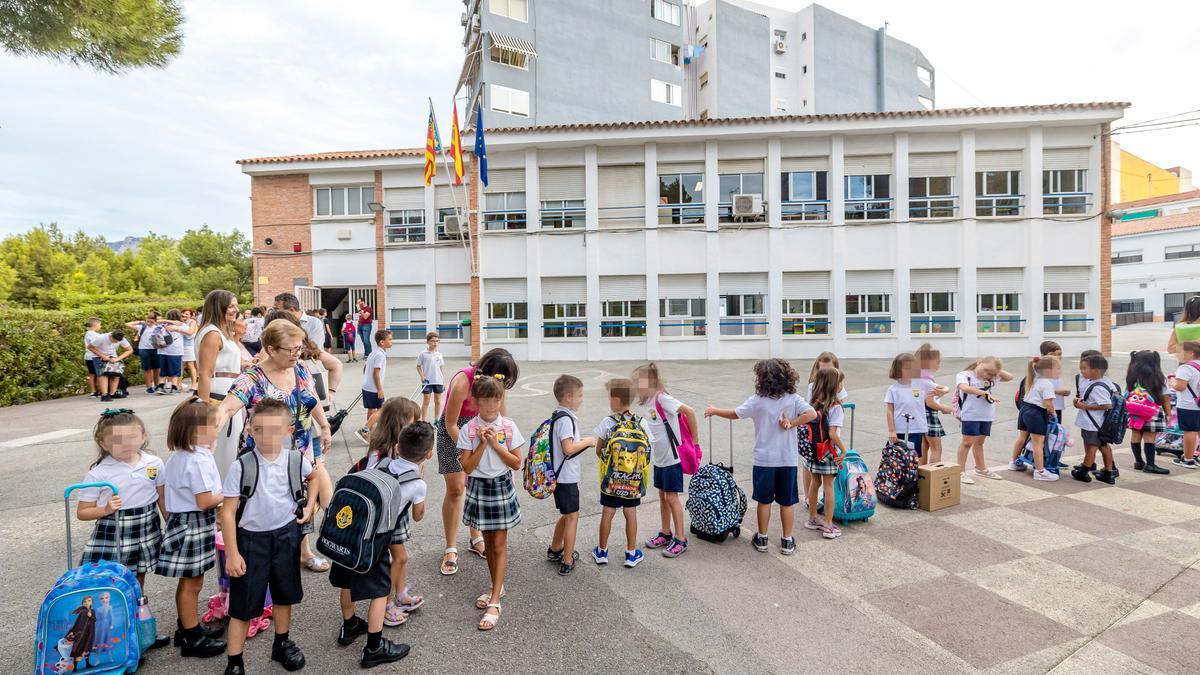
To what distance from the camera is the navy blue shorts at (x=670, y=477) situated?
4.34 meters

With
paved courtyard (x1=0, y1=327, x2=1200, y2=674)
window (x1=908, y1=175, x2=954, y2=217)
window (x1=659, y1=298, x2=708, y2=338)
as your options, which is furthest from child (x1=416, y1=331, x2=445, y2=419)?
window (x1=908, y1=175, x2=954, y2=217)

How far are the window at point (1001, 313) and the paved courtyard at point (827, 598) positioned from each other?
1426 centimetres

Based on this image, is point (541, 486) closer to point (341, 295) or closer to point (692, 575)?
point (692, 575)

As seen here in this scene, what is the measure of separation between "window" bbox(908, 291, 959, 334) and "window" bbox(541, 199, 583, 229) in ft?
37.2

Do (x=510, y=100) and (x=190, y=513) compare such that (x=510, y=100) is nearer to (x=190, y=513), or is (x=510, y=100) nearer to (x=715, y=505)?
(x=715, y=505)

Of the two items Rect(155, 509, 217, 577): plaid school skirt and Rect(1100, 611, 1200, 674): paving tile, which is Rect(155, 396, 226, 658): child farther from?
Rect(1100, 611, 1200, 674): paving tile

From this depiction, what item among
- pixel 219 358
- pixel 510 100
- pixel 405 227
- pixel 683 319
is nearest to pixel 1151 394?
pixel 219 358

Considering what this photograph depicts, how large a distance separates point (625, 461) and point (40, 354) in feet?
46.2

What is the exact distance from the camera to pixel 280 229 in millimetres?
21422

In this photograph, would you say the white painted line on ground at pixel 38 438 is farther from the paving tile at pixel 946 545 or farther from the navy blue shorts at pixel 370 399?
the paving tile at pixel 946 545

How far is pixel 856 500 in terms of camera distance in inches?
196

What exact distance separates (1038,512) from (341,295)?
22.3m

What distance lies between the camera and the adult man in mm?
4605

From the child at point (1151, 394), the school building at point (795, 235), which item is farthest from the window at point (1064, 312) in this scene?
the child at point (1151, 394)
